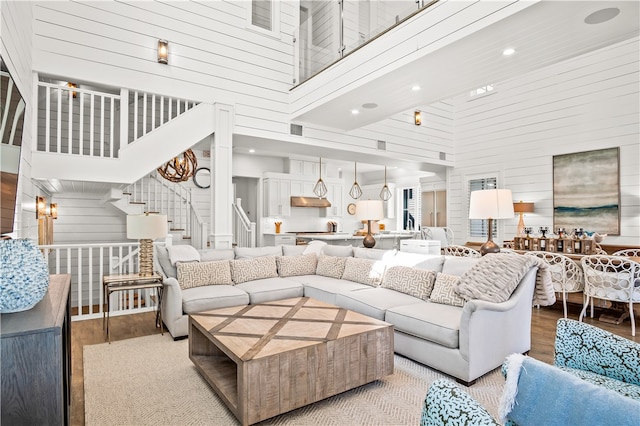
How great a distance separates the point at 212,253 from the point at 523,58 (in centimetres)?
427

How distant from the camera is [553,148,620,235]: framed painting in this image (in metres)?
5.82

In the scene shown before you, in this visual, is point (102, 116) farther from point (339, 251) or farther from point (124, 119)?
point (339, 251)

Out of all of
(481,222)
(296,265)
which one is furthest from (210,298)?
(481,222)

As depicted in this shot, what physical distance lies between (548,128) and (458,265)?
16.1ft

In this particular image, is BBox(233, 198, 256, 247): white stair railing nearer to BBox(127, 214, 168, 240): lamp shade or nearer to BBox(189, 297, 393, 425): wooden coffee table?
BBox(127, 214, 168, 240): lamp shade

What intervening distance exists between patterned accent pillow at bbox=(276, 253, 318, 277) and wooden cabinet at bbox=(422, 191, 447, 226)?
219 inches

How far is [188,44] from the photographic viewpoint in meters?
5.02

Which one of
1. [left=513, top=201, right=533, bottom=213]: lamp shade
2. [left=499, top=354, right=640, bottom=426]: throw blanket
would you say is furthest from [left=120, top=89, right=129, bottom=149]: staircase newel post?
[left=513, top=201, right=533, bottom=213]: lamp shade

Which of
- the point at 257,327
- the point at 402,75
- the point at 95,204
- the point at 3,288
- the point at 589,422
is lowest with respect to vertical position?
the point at 257,327

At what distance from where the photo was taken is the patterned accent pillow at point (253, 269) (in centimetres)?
438

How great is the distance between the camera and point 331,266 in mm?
4754

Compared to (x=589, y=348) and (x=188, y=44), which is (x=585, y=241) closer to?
(x=589, y=348)

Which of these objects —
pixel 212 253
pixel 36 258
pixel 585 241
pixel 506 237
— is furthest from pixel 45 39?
pixel 506 237

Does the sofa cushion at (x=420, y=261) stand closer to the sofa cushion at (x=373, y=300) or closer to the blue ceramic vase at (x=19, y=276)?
the sofa cushion at (x=373, y=300)
